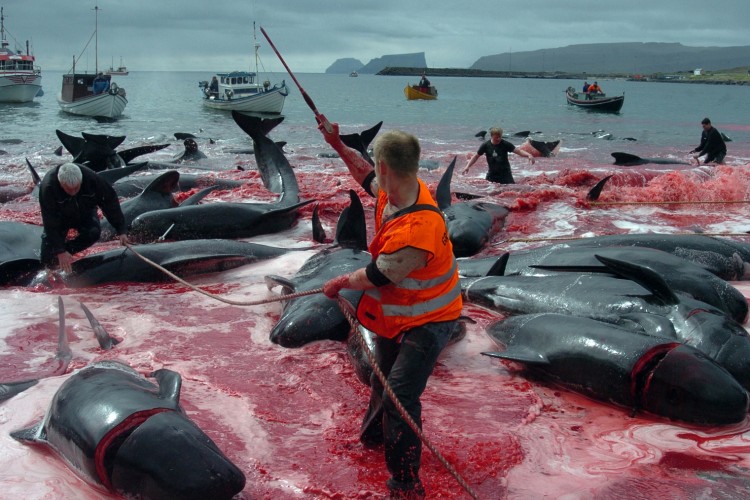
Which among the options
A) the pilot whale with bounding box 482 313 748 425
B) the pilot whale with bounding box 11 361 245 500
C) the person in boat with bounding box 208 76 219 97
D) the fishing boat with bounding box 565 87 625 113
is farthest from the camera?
the person in boat with bounding box 208 76 219 97

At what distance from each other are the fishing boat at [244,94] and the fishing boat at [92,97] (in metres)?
6.63

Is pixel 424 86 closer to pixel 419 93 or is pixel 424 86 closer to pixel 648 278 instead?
pixel 419 93

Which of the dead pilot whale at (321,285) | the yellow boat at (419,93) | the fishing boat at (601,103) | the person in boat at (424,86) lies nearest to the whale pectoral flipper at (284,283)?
the dead pilot whale at (321,285)

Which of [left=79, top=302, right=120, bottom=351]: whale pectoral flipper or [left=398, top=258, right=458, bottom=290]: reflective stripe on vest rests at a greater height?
[left=398, top=258, right=458, bottom=290]: reflective stripe on vest

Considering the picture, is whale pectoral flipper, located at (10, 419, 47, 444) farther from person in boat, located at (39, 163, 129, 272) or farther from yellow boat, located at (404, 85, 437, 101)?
yellow boat, located at (404, 85, 437, 101)

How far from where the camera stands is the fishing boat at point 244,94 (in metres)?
47.0

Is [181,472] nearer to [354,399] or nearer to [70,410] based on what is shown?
[70,410]

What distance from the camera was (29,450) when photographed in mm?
4414

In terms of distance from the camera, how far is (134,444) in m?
3.76

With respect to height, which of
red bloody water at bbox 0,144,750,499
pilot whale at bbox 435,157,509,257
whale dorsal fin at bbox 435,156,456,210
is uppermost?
whale dorsal fin at bbox 435,156,456,210

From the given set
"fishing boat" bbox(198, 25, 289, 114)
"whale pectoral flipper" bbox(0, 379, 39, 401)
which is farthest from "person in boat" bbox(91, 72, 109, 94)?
"whale pectoral flipper" bbox(0, 379, 39, 401)

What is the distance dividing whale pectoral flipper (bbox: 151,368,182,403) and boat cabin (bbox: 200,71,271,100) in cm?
4507

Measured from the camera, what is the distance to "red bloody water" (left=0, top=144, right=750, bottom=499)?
4238 mm

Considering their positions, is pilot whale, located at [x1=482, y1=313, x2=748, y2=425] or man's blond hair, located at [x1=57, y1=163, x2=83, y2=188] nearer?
pilot whale, located at [x1=482, y1=313, x2=748, y2=425]
